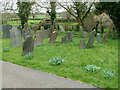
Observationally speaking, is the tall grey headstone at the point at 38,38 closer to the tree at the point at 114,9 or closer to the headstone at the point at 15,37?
the headstone at the point at 15,37

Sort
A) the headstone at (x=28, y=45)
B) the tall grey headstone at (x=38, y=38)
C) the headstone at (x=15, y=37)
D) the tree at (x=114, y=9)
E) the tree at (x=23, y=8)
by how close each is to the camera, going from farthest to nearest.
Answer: the tree at (x=23, y=8), the tree at (x=114, y=9), the tall grey headstone at (x=38, y=38), the headstone at (x=15, y=37), the headstone at (x=28, y=45)

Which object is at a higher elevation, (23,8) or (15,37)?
(23,8)

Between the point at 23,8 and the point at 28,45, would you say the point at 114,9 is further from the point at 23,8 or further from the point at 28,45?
the point at 23,8

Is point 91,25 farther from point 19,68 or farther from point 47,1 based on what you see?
point 19,68

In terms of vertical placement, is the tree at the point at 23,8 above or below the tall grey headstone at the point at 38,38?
above

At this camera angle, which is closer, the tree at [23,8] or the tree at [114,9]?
the tree at [114,9]

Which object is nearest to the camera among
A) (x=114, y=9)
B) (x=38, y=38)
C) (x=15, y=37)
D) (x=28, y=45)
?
(x=28, y=45)

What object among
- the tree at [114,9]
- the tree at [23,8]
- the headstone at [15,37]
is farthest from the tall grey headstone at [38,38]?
the tree at [23,8]

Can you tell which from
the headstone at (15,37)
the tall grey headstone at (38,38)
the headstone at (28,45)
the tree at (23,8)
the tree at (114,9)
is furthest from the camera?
the tree at (23,8)

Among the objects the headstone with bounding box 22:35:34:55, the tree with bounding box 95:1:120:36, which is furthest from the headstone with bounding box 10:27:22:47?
the tree with bounding box 95:1:120:36

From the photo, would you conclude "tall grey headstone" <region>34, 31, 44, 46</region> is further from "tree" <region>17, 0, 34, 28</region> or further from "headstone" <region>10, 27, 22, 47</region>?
"tree" <region>17, 0, 34, 28</region>

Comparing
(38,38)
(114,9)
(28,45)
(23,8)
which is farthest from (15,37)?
(23,8)

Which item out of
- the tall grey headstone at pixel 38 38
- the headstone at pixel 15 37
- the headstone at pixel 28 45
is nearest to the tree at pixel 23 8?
the tall grey headstone at pixel 38 38

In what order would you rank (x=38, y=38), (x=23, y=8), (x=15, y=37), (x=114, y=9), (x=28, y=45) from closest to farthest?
1. (x=28, y=45)
2. (x=15, y=37)
3. (x=38, y=38)
4. (x=114, y=9)
5. (x=23, y=8)
